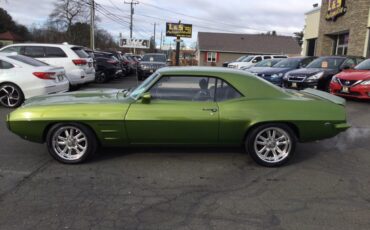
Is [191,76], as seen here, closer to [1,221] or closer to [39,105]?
[39,105]

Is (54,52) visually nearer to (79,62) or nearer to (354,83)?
(79,62)

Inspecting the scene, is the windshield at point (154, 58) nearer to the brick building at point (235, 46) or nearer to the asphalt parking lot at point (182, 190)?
the asphalt parking lot at point (182, 190)

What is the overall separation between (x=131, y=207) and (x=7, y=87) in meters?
7.10

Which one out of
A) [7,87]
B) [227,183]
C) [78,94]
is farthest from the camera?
[7,87]

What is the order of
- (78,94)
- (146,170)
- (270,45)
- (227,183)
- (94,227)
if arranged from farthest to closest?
(270,45), (78,94), (146,170), (227,183), (94,227)

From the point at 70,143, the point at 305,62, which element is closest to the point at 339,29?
the point at 305,62

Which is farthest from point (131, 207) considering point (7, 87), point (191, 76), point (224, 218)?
point (7, 87)

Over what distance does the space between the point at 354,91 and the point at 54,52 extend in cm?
959

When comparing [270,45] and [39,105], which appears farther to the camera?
[270,45]

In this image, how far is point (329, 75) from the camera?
13.1 m

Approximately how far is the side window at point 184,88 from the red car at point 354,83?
714 centimetres

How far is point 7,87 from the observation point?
956 cm

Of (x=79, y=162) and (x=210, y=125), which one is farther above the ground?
(x=210, y=125)

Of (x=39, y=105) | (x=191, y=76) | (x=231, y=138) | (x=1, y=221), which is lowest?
(x=1, y=221)
